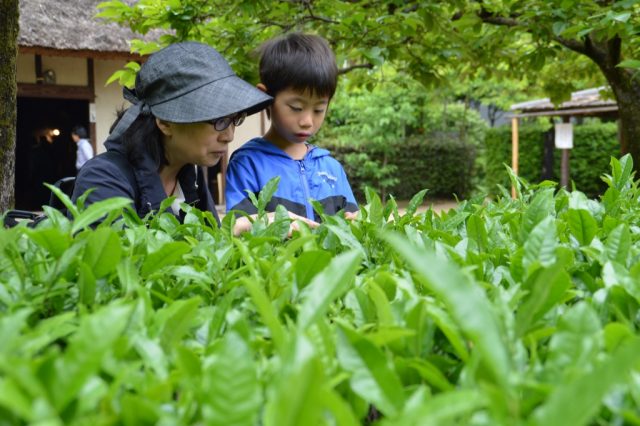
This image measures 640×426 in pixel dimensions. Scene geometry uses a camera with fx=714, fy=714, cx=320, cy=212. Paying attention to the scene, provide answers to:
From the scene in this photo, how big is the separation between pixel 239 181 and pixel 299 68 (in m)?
0.49

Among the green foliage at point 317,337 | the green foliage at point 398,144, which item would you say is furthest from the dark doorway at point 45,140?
the green foliage at point 317,337

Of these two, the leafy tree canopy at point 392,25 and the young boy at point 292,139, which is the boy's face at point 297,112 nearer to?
the young boy at point 292,139

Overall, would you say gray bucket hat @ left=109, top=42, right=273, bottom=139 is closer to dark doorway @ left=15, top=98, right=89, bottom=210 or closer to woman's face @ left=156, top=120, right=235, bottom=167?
woman's face @ left=156, top=120, right=235, bottom=167

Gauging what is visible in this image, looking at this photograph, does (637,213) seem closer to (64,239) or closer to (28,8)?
(64,239)

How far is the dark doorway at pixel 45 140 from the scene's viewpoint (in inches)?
526

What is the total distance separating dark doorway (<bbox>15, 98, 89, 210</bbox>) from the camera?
13.4 metres

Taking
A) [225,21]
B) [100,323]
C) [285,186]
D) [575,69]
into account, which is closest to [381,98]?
[575,69]

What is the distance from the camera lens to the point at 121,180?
7.57 feet

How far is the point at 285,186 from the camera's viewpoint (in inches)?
112

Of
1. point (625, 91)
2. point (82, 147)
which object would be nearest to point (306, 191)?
point (625, 91)

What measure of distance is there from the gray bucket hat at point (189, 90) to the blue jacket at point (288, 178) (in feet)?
1.24

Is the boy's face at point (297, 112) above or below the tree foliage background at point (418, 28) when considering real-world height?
below

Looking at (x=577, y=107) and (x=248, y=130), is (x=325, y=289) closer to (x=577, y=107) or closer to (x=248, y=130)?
(x=248, y=130)

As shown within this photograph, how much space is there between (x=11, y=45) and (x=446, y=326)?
2.14 metres
